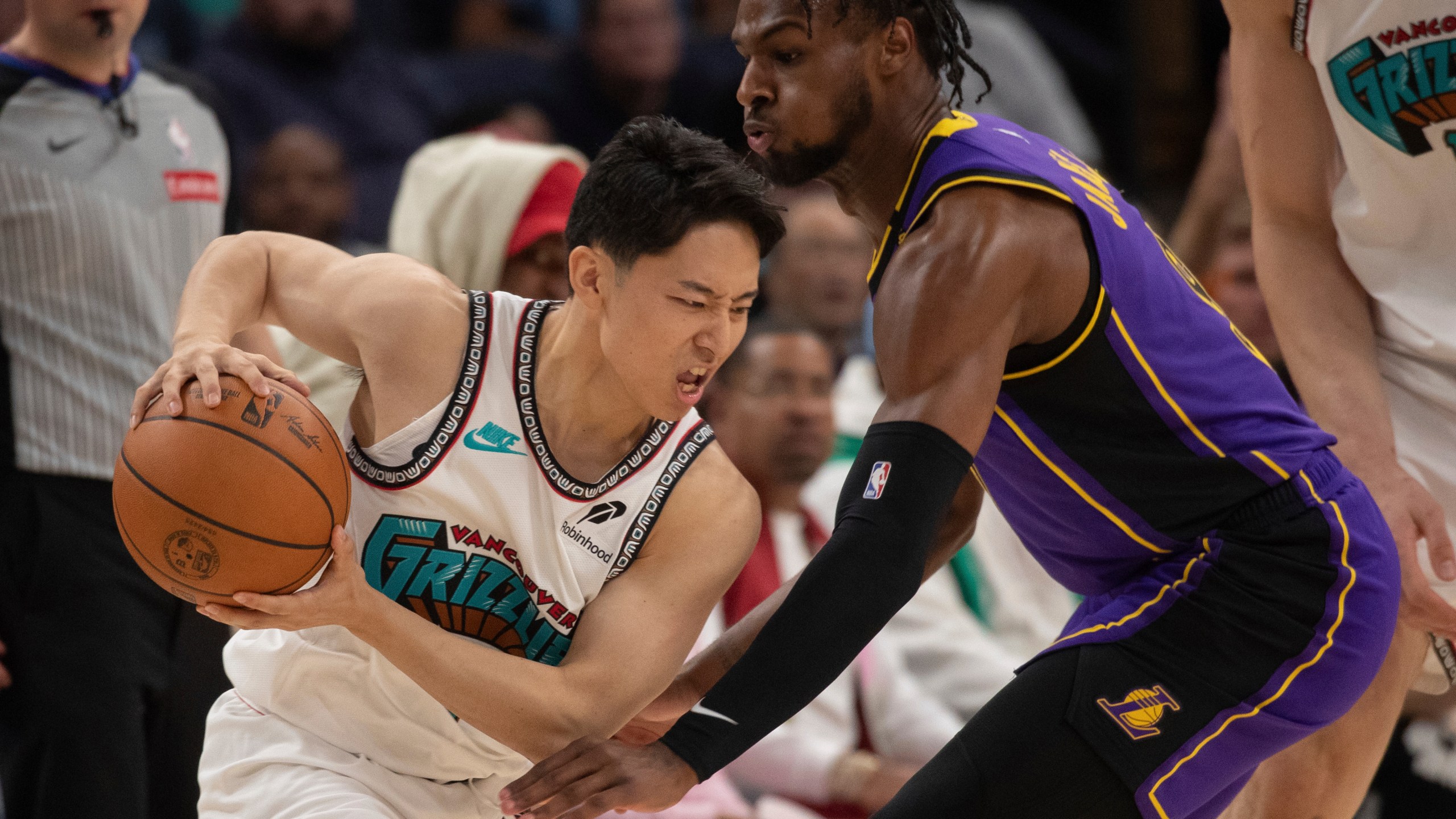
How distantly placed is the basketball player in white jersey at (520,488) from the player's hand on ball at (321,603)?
132 millimetres

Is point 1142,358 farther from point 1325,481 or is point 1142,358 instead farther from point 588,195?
point 588,195

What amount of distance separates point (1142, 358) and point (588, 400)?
1.06 meters

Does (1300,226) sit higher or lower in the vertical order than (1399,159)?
lower

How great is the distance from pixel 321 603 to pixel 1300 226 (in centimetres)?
223

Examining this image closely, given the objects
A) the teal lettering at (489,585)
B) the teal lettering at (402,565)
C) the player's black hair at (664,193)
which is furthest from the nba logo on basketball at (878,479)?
the teal lettering at (402,565)

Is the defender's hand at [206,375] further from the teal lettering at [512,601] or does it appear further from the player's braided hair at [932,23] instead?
the player's braided hair at [932,23]

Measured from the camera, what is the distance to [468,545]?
9.88ft

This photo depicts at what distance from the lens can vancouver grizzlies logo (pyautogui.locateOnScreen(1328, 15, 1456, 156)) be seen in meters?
3.12

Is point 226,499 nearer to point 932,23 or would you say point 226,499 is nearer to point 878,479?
point 878,479

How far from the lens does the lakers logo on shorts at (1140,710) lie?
108 inches

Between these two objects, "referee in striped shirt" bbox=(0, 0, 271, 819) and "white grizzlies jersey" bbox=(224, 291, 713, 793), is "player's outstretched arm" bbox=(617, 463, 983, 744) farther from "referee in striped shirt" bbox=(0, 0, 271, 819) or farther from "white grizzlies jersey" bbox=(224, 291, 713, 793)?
"referee in striped shirt" bbox=(0, 0, 271, 819)

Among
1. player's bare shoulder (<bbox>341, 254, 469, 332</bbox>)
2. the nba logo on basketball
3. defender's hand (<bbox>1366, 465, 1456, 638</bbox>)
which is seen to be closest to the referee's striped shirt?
player's bare shoulder (<bbox>341, 254, 469, 332</bbox>)

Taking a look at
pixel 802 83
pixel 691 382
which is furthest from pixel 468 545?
pixel 802 83

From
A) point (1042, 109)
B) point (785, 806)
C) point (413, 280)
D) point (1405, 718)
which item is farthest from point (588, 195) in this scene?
point (1042, 109)
